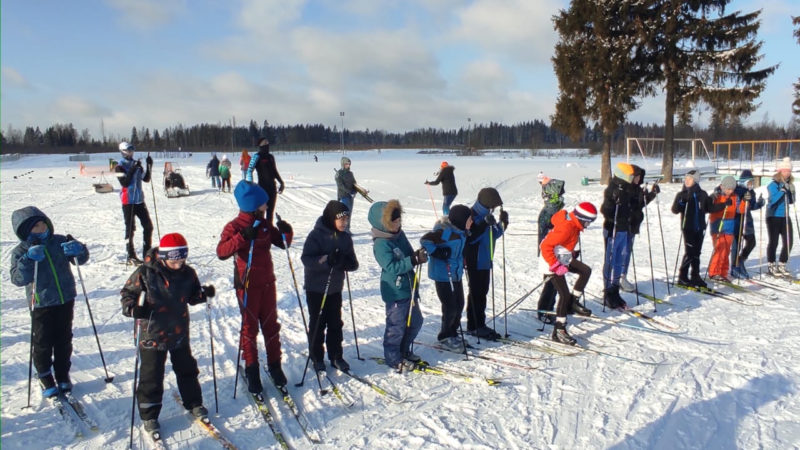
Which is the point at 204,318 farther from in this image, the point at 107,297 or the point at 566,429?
the point at 566,429

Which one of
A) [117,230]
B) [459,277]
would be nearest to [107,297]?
[459,277]

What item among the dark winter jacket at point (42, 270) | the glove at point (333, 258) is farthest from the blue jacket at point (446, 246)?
the dark winter jacket at point (42, 270)

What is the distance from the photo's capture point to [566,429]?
11.7ft

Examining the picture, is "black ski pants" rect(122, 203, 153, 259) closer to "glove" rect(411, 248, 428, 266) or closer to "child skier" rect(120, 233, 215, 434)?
"child skier" rect(120, 233, 215, 434)

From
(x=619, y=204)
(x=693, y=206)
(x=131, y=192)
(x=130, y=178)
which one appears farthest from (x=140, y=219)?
(x=693, y=206)

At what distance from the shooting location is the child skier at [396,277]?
4.30 m

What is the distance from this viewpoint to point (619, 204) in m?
6.39

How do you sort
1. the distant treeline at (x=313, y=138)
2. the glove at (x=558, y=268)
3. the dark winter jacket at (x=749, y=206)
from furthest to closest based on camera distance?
the distant treeline at (x=313, y=138), the dark winter jacket at (x=749, y=206), the glove at (x=558, y=268)

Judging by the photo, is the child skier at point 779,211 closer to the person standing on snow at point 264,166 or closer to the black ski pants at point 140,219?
the person standing on snow at point 264,166

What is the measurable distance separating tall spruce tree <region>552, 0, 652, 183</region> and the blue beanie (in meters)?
18.1

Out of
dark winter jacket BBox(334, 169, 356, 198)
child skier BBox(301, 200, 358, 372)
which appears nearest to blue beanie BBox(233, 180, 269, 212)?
child skier BBox(301, 200, 358, 372)

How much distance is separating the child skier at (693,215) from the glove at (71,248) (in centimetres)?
748

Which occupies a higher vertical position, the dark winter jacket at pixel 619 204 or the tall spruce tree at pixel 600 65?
the tall spruce tree at pixel 600 65

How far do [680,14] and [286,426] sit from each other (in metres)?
20.5
